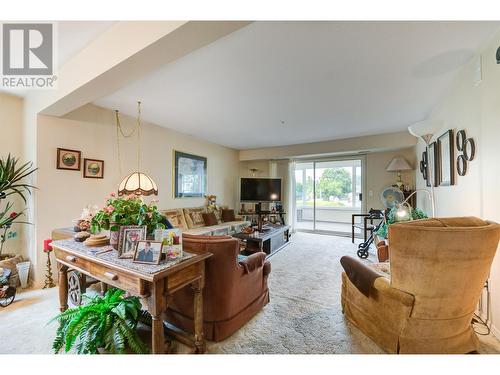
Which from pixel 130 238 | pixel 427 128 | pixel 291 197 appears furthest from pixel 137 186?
pixel 291 197

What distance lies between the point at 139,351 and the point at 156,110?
10.2ft

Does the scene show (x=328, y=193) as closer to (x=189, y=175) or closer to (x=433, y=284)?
(x=189, y=175)

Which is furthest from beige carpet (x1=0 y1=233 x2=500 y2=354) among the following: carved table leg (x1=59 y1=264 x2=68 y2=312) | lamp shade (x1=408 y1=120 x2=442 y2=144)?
lamp shade (x1=408 y1=120 x2=442 y2=144)

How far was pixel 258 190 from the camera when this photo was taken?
5.73m

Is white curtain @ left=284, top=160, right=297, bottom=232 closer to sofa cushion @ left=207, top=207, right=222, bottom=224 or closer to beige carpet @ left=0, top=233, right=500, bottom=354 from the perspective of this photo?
sofa cushion @ left=207, top=207, right=222, bottom=224

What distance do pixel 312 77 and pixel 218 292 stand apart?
2317mm

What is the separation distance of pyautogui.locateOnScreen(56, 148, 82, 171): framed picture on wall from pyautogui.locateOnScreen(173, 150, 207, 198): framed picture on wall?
5.66ft

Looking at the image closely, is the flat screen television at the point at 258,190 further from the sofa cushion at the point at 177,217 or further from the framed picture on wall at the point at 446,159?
the framed picture on wall at the point at 446,159

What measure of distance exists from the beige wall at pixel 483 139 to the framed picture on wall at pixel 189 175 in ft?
14.8

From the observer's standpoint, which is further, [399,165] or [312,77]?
[399,165]

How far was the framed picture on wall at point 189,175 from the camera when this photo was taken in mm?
4531

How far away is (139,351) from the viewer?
1.36 metres
